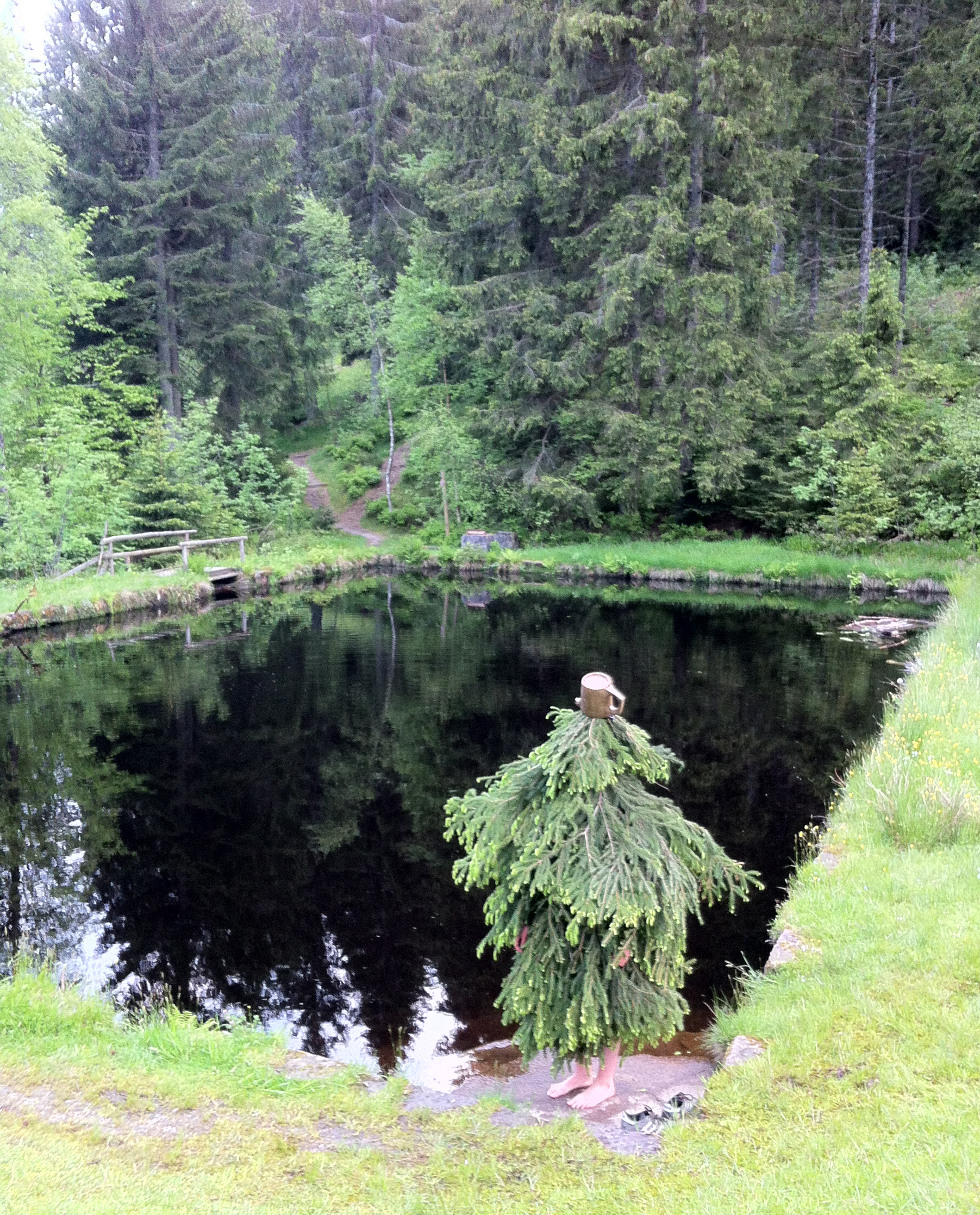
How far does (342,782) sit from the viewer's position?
11023 millimetres

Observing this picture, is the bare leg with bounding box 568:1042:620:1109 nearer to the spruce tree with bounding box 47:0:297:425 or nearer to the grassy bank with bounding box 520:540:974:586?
the grassy bank with bounding box 520:540:974:586

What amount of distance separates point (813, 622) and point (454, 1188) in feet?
59.6

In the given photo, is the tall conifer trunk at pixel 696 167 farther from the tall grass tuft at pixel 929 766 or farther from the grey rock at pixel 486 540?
the tall grass tuft at pixel 929 766

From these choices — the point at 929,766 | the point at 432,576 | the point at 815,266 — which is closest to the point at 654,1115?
the point at 929,766

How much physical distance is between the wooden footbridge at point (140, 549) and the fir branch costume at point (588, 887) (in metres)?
19.8

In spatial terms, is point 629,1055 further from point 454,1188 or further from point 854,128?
point 854,128

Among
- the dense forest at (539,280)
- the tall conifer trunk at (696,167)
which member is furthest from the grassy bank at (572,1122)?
the tall conifer trunk at (696,167)

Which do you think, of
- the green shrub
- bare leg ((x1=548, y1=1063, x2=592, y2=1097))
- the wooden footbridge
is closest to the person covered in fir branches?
bare leg ((x1=548, y1=1063, x2=592, y2=1097))

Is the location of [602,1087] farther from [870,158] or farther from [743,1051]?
[870,158]

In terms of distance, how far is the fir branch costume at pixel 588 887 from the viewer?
15.2 ft

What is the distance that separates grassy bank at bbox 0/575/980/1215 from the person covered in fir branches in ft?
1.69

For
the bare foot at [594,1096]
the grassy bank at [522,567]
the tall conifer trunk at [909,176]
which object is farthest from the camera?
the tall conifer trunk at [909,176]

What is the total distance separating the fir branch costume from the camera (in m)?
4.63

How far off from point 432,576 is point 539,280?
1002 cm
